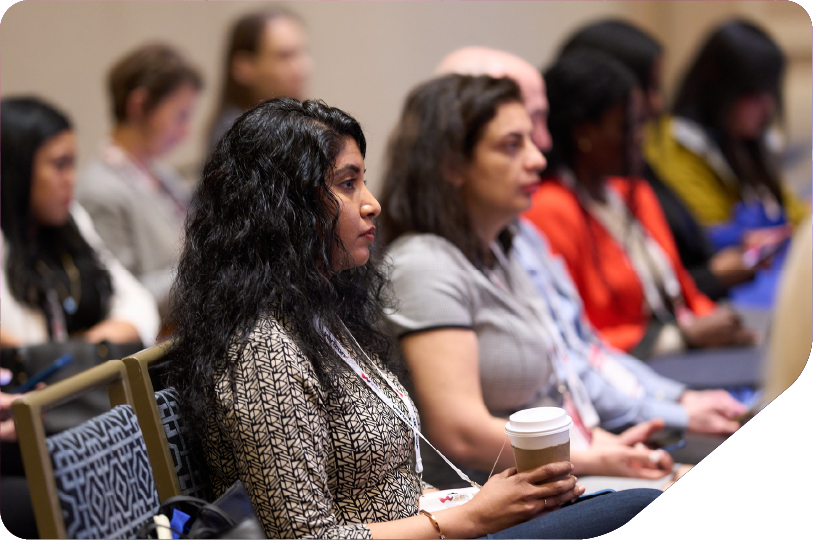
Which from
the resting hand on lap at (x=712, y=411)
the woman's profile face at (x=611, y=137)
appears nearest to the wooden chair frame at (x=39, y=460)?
the resting hand on lap at (x=712, y=411)

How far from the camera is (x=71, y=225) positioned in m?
3.55

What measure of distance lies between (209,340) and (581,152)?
2.43 m

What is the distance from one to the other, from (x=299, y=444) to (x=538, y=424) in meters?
0.47

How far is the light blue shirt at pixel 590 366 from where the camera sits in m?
2.57

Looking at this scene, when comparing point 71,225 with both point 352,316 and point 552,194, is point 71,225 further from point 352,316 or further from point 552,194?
point 352,316

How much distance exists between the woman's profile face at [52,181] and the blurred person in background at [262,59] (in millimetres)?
1266

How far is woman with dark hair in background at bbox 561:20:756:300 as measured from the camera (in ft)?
14.2

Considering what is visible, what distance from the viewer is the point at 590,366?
8.64 ft

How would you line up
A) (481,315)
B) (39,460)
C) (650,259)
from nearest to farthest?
(39,460)
(481,315)
(650,259)

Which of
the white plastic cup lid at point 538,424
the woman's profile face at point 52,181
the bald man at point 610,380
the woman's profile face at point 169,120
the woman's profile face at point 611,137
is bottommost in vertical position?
the bald man at point 610,380

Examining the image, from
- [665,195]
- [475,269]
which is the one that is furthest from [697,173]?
[475,269]

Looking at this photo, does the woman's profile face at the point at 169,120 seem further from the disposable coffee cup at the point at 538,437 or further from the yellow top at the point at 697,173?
the disposable coffee cup at the point at 538,437

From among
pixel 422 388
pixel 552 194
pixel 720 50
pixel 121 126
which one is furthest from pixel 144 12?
pixel 422 388

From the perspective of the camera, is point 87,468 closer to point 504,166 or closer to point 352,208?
point 352,208
